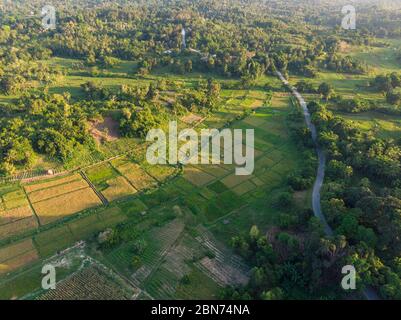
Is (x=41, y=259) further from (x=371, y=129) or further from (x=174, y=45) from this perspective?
(x=174, y=45)

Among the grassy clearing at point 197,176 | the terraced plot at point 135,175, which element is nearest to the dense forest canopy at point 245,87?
the terraced plot at point 135,175

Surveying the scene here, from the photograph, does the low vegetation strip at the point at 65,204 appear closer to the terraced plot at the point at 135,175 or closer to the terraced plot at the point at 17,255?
the terraced plot at the point at 17,255

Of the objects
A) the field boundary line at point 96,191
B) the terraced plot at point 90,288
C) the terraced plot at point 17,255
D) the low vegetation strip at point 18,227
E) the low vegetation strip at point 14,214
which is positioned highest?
the field boundary line at point 96,191

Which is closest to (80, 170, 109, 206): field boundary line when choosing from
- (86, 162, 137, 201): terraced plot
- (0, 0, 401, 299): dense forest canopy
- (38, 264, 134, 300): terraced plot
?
(86, 162, 137, 201): terraced plot

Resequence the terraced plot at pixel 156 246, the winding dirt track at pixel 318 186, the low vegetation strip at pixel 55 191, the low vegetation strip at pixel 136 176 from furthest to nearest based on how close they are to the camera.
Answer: the low vegetation strip at pixel 136 176 → the low vegetation strip at pixel 55 191 → the terraced plot at pixel 156 246 → the winding dirt track at pixel 318 186

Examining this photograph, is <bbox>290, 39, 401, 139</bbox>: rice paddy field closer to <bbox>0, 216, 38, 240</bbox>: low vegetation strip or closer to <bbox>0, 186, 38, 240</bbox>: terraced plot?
<bbox>0, 216, 38, 240</bbox>: low vegetation strip

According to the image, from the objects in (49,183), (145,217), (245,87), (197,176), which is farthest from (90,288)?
(245,87)

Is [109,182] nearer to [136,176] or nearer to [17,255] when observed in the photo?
[136,176]

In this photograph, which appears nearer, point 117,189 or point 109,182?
point 117,189
